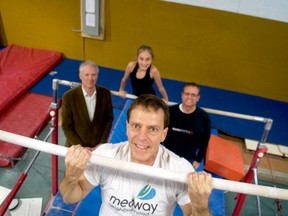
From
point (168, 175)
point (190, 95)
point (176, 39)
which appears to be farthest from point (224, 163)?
point (176, 39)

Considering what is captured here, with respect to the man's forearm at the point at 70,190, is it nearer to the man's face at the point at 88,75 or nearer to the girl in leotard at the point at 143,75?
the man's face at the point at 88,75

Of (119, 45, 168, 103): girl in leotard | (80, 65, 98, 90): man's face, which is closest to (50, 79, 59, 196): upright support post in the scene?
(80, 65, 98, 90): man's face

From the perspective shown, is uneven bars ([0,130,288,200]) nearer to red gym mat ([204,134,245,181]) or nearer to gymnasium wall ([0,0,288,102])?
red gym mat ([204,134,245,181])

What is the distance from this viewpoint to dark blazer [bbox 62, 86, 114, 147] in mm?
2605

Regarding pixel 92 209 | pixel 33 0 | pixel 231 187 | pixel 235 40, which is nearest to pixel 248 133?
pixel 235 40

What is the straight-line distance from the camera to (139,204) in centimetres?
148

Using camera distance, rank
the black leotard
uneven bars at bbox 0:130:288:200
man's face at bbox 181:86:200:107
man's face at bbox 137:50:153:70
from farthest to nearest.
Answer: the black leotard, man's face at bbox 137:50:153:70, man's face at bbox 181:86:200:107, uneven bars at bbox 0:130:288:200

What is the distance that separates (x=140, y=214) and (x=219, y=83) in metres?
4.95

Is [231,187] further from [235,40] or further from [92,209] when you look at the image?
[235,40]

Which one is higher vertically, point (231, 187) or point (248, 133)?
point (231, 187)

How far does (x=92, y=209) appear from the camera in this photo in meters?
2.66

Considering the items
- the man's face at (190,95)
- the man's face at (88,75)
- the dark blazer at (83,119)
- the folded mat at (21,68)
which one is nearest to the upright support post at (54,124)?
the dark blazer at (83,119)

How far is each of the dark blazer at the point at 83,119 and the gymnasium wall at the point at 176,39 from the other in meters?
3.32

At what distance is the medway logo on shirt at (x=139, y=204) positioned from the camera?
1.48 metres
